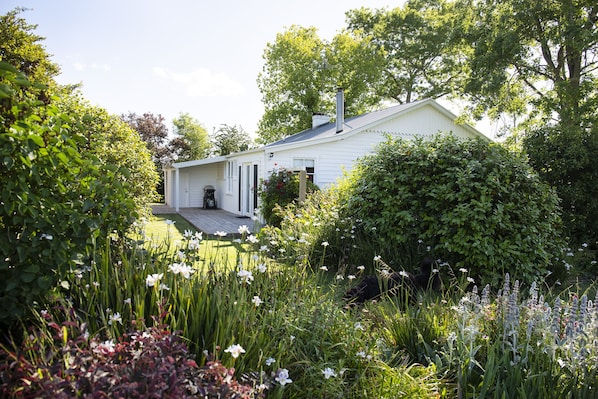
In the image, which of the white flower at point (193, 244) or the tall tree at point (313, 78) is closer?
the white flower at point (193, 244)

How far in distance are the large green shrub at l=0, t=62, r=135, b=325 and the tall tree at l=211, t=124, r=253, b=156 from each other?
33.4 meters

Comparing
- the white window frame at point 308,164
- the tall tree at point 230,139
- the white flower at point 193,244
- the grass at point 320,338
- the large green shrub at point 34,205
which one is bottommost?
the grass at point 320,338

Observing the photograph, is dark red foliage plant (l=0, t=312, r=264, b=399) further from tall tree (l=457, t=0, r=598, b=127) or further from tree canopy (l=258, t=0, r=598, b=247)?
tall tree (l=457, t=0, r=598, b=127)

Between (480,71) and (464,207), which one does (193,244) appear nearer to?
(464,207)

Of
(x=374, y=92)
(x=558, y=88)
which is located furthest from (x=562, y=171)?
(x=374, y=92)

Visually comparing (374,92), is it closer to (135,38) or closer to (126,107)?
(126,107)

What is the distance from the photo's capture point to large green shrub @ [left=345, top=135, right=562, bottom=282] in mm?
5520

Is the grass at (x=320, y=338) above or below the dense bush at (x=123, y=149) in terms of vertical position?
below

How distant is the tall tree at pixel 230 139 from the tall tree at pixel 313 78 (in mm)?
3014

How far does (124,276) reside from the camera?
273 centimetres

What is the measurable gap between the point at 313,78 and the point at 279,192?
2302cm

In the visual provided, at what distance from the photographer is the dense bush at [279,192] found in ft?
42.1

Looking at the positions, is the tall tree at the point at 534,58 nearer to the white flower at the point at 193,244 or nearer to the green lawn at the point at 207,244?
the green lawn at the point at 207,244

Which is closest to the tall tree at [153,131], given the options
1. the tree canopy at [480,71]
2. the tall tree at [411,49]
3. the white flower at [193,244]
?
the tree canopy at [480,71]
